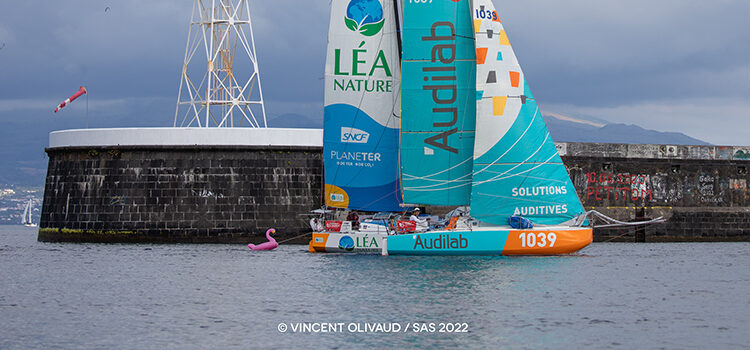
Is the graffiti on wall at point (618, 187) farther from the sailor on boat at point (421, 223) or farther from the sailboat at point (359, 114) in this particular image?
the sailor on boat at point (421, 223)

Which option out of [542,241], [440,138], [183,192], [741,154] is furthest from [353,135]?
[741,154]

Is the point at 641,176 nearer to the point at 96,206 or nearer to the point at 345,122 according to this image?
the point at 345,122

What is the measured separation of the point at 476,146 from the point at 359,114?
4953mm

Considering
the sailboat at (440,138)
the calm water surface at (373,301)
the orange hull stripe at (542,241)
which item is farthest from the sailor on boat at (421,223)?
the orange hull stripe at (542,241)

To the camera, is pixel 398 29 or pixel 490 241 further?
pixel 398 29

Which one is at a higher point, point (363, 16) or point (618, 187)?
point (363, 16)

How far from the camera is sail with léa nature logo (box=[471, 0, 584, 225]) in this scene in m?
36.8

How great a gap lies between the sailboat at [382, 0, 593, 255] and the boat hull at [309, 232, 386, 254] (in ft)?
2.84

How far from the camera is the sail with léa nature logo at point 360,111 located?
39125mm

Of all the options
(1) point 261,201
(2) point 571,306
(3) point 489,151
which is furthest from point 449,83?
(1) point 261,201

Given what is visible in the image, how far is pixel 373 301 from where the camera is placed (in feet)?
86.5

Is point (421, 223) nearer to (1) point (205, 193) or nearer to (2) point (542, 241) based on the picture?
(2) point (542, 241)

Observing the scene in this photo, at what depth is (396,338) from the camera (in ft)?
67.5

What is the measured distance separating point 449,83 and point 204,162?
1927 centimetres
